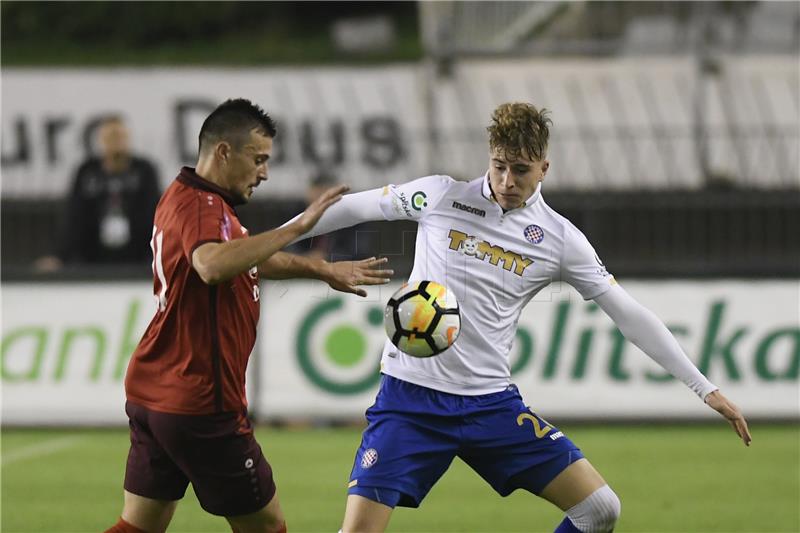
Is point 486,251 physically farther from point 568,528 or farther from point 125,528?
point 125,528

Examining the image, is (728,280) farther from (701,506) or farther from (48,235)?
(48,235)

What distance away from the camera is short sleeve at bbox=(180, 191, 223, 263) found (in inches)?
199

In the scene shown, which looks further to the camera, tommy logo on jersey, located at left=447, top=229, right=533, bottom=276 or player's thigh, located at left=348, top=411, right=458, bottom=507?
tommy logo on jersey, located at left=447, top=229, right=533, bottom=276

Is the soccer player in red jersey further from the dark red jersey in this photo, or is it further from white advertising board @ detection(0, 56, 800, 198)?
white advertising board @ detection(0, 56, 800, 198)

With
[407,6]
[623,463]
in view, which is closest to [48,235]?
[623,463]

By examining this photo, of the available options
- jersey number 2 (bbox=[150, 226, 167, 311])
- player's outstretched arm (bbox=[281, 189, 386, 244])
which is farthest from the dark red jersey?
player's outstretched arm (bbox=[281, 189, 386, 244])

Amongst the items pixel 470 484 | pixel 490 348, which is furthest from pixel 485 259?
pixel 470 484

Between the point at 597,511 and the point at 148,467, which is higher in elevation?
the point at 148,467

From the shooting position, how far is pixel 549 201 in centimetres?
1408

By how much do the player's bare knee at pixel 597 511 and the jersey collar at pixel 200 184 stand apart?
1.91 meters

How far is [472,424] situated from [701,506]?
336cm

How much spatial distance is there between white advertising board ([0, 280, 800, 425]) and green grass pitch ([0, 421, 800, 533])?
231 mm

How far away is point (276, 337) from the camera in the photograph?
39.9 feet

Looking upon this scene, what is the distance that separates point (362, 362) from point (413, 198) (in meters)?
6.35
